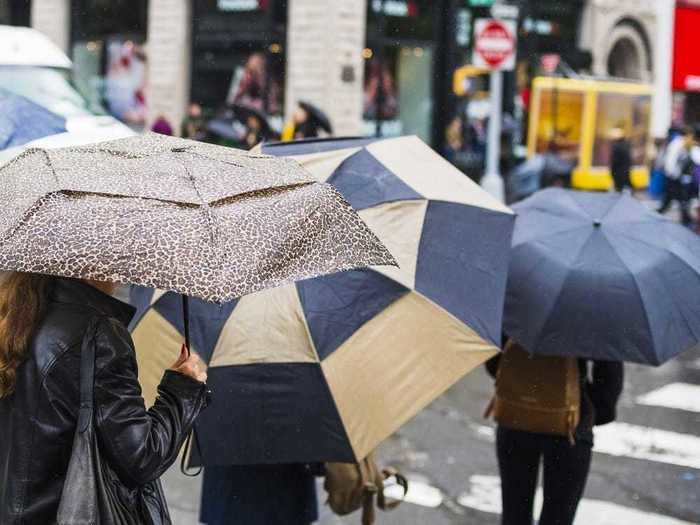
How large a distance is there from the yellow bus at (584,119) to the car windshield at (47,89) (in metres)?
16.0

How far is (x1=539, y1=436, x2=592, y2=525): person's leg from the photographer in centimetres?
475

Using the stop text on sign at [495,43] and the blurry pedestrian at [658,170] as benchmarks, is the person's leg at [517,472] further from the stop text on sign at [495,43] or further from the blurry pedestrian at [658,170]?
the blurry pedestrian at [658,170]

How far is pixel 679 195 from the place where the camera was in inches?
844

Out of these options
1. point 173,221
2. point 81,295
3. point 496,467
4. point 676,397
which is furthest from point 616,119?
point 173,221

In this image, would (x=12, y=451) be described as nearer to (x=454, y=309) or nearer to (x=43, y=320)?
(x=43, y=320)

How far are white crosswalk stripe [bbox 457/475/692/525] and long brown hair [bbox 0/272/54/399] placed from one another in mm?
4445

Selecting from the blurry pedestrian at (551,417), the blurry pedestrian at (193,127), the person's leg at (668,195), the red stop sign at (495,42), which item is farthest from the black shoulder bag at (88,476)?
the person's leg at (668,195)

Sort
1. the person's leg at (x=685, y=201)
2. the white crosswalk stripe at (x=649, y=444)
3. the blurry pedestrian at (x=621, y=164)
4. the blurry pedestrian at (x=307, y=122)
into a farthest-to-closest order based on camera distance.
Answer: the blurry pedestrian at (x=621, y=164) → the person's leg at (x=685, y=201) → the blurry pedestrian at (x=307, y=122) → the white crosswalk stripe at (x=649, y=444)

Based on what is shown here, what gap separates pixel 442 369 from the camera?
3.84 m

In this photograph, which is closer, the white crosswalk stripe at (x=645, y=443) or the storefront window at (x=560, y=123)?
the white crosswalk stripe at (x=645, y=443)

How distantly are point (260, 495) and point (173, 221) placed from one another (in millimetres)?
1910

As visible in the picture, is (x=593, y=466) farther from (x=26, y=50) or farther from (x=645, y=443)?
(x=26, y=50)

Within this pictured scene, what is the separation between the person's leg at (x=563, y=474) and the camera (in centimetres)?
475

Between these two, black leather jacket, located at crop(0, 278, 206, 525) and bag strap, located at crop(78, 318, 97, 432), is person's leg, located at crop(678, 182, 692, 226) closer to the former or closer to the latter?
black leather jacket, located at crop(0, 278, 206, 525)
